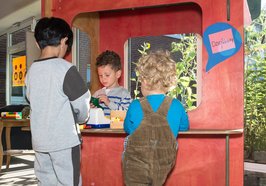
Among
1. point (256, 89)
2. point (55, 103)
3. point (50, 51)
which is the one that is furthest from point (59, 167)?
point (256, 89)

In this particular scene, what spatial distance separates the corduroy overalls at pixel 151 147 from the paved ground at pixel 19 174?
2.32m

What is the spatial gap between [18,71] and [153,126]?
22.5ft

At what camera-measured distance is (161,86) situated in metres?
1.95

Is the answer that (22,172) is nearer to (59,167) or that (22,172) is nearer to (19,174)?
(19,174)

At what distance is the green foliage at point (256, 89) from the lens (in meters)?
2.80

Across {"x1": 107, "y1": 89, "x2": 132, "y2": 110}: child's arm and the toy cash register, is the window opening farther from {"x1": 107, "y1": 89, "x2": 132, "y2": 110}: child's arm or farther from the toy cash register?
the toy cash register

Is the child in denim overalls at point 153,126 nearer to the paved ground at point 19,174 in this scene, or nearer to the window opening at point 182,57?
the window opening at point 182,57

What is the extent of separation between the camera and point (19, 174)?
4.43 m

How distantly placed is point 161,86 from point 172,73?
10cm

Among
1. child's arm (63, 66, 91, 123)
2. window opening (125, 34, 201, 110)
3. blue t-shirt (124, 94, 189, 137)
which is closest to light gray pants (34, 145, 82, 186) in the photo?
child's arm (63, 66, 91, 123)

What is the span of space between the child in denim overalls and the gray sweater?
12.0 inches

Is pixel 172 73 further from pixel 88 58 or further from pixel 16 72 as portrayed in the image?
pixel 16 72

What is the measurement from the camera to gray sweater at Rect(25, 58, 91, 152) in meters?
1.89

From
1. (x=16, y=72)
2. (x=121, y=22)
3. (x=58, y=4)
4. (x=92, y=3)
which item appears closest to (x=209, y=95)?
(x=92, y=3)
